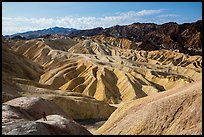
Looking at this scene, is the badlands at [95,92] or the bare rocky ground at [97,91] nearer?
the badlands at [95,92]

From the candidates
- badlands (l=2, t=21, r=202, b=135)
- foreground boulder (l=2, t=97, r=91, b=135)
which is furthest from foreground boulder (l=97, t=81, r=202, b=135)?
foreground boulder (l=2, t=97, r=91, b=135)

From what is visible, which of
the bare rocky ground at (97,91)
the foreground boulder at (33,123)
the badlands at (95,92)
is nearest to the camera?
the foreground boulder at (33,123)

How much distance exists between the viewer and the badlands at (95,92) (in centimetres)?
1562

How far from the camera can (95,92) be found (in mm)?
65750

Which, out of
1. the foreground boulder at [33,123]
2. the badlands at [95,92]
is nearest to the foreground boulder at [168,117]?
the badlands at [95,92]

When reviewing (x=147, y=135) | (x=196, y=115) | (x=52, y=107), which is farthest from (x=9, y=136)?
(x=52, y=107)

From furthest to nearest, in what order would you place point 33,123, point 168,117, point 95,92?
point 95,92 → point 168,117 → point 33,123

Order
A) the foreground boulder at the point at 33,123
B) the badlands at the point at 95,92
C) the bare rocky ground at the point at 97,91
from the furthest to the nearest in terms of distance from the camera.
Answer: the bare rocky ground at the point at 97,91 < the badlands at the point at 95,92 < the foreground boulder at the point at 33,123

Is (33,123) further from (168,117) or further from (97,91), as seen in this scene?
(97,91)

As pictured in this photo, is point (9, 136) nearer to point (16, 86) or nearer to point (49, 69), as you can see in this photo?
point (16, 86)

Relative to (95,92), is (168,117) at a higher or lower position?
higher

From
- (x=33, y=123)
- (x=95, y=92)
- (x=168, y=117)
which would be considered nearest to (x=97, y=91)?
(x=95, y=92)

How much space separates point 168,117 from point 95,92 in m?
49.4

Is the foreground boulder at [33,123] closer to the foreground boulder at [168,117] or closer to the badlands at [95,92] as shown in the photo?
the badlands at [95,92]
